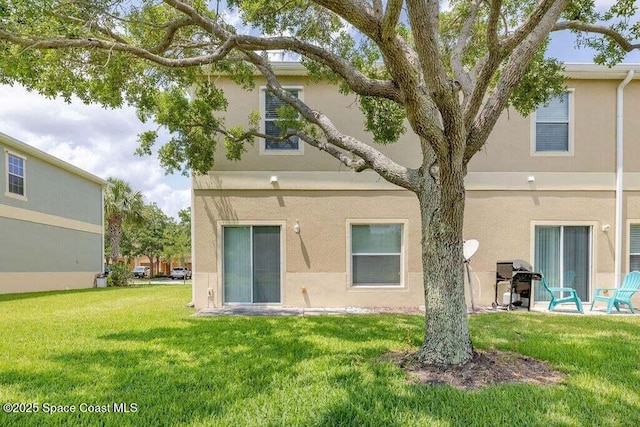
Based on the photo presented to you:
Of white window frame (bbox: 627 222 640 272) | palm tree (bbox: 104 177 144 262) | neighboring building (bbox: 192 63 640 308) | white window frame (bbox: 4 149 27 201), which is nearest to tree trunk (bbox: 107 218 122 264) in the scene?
palm tree (bbox: 104 177 144 262)

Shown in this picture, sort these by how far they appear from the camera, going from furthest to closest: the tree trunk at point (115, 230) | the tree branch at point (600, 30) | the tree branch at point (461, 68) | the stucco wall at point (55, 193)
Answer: the tree trunk at point (115, 230), the stucco wall at point (55, 193), the tree branch at point (600, 30), the tree branch at point (461, 68)

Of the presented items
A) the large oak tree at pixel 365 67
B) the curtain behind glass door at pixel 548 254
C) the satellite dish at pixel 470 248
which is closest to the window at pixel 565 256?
the curtain behind glass door at pixel 548 254

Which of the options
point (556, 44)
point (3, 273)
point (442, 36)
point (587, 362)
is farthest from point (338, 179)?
point (3, 273)

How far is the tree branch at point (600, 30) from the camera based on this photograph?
558cm

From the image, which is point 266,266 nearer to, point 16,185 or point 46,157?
point 16,185

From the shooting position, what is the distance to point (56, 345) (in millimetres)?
5613

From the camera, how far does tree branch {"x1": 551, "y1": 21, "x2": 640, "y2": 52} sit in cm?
558

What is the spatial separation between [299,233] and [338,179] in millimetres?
1761

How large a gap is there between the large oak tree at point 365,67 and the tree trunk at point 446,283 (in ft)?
0.05

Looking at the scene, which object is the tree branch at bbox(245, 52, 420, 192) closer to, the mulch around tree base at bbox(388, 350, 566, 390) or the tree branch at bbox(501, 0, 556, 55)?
the tree branch at bbox(501, 0, 556, 55)

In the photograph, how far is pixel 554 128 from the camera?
9.36 m

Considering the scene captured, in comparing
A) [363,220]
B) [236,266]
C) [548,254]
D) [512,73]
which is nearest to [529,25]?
[512,73]

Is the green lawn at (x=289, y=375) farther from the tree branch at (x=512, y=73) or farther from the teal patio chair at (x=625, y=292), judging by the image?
the tree branch at (x=512, y=73)

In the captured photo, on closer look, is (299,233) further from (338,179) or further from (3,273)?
(3,273)
